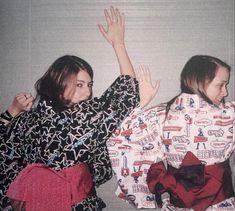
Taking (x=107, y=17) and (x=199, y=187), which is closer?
(x=199, y=187)

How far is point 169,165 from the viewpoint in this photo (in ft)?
4.91

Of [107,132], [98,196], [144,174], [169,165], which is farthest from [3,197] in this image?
[169,165]

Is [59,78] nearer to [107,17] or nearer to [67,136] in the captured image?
[67,136]

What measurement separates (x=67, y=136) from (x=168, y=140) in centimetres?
→ 51

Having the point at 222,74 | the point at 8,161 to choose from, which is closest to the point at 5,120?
the point at 8,161

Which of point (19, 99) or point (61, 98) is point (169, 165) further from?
point (19, 99)

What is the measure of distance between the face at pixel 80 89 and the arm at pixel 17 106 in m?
0.23

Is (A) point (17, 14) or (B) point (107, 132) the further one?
(A) point (17, 14)

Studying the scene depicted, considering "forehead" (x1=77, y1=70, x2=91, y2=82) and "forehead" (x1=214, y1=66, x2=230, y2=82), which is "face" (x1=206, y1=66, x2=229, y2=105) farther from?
"forehead" (x1=77, y1=70, x2=91, y2=82)

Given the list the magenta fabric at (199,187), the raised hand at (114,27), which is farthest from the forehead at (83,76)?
the magenta fabric at (199,187)

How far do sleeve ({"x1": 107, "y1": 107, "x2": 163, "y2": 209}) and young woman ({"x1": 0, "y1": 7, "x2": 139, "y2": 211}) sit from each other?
0.05 metres

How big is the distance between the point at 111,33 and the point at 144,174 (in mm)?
768

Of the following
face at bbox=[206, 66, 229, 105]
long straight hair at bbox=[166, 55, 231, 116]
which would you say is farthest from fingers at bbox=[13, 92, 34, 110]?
face at bbox=[206, 66, 229, 105]

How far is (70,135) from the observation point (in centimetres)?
137
